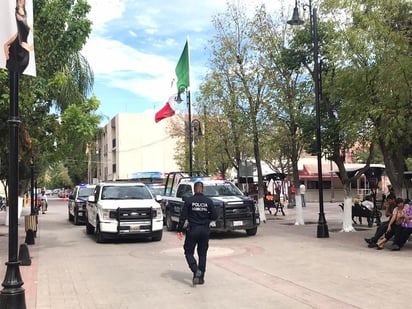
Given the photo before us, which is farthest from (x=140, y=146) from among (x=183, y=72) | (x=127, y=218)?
(x=127, y=218)

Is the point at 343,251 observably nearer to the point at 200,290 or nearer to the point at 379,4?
the point at 200,290

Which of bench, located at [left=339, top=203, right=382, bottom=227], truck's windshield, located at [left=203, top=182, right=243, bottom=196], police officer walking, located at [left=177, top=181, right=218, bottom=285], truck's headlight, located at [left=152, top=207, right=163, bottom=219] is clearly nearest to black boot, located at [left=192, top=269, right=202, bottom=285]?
police officer walking, located at [left=177, top=181, right=218, bottom=285]

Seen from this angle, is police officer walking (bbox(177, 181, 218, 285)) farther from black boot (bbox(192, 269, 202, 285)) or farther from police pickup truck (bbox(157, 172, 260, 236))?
police pickup truck (bbox(157, 172, 260, 236))

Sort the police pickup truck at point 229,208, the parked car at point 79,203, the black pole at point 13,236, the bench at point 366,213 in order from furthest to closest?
the parked car at point 79,203 < the bench at point 366,213 < the police pickup truck at point 229,208 < the black pole at point 13,236

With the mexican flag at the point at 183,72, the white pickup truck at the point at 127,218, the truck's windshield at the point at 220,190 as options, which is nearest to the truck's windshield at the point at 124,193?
the white pickup truck at the point at 127,218

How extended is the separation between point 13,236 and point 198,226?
3.25m

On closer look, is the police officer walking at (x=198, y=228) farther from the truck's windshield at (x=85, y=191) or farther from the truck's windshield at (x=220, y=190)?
the truck's windshield at (x=85, y=191)

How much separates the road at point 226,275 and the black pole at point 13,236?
2.93 ft

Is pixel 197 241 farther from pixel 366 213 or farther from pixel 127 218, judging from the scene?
pixel 366 213

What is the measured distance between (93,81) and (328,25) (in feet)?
34.4

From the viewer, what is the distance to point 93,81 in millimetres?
22609

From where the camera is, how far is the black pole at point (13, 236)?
6.88m

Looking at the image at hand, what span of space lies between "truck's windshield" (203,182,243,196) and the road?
8.01 feet

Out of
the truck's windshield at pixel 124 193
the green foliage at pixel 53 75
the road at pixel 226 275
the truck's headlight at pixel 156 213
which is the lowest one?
the road at pixel 226 275
